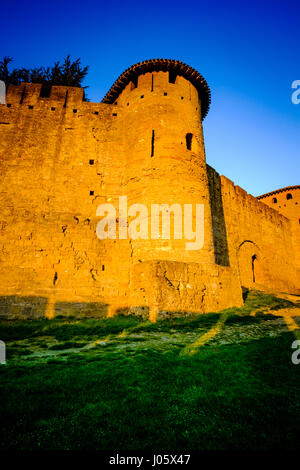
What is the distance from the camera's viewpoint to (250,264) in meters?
15.8

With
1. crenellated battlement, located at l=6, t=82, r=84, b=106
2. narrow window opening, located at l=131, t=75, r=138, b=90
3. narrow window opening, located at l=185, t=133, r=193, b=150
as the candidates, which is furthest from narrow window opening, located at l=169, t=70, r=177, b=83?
crenellated battlement, located at l=6, t=82, r=84, b=106

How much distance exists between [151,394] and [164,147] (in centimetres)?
885

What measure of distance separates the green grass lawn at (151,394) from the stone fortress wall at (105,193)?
9.74 ft

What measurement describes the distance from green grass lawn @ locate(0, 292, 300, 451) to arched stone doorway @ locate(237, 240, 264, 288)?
9.35 metres

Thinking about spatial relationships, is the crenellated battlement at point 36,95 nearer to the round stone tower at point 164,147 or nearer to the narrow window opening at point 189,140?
the round stone tower at point 164,147

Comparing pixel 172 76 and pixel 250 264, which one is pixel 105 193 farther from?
pixel 250 264

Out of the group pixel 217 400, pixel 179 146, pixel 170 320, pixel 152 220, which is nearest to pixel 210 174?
pixel 179 146

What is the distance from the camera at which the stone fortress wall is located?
845cm

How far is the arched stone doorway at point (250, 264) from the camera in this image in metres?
14.7

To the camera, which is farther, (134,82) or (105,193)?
(134,82)

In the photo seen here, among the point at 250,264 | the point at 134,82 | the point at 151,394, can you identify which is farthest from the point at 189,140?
the point at 151,394

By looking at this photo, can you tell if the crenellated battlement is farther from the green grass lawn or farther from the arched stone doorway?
the arched stone doorway

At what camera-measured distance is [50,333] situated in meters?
6.54

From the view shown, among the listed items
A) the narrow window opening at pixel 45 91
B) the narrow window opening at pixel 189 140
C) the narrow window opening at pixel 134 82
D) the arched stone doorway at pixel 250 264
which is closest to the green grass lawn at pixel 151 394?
the narrow window opening at pixel 189 140
